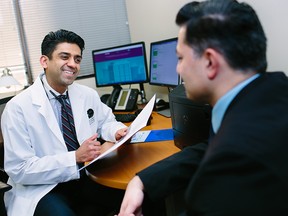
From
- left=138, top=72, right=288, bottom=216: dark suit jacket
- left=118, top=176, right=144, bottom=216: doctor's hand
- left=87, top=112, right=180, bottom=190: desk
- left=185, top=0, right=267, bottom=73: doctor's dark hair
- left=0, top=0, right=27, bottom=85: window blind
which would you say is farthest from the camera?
left=0, top=0, right=27, bottom=85: window blind

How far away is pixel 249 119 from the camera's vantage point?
1.71 ft

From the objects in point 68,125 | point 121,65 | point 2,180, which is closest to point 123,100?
point 121,65

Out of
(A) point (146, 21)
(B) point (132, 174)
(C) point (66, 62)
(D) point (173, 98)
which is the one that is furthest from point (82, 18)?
(B) point (132, 174)

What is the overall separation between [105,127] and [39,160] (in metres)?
0.47

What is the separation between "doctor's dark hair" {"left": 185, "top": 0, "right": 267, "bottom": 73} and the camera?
24.0 inches

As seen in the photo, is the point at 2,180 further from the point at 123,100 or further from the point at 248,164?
the point at 248,164

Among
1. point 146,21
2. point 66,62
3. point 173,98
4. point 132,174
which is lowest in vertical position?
point 132,174

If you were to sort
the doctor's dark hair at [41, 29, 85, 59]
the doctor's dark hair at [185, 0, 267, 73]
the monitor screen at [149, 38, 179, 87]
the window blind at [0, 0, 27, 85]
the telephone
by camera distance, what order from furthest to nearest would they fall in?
1. the window blind at [0, 0, 27, 85]
2. the telephone
3. the monitor screen at [149, 38, 179, 87]
4. the doctor's dark hair at [41, 29, 85, 59]
5. the doctor's dark hair at [185, 0, 267, 73]

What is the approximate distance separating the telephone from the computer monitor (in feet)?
0.25

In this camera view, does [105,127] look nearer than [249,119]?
No

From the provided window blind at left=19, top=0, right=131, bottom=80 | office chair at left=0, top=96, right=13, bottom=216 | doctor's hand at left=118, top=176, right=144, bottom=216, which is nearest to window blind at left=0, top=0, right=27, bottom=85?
window blind at left=19, top=0, right=131, bottom=80

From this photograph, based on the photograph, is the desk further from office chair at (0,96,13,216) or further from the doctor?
office chair at (0,96,13,216)

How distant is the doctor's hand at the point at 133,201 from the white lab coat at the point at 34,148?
524mm

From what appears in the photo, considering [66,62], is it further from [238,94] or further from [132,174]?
[238,94]
